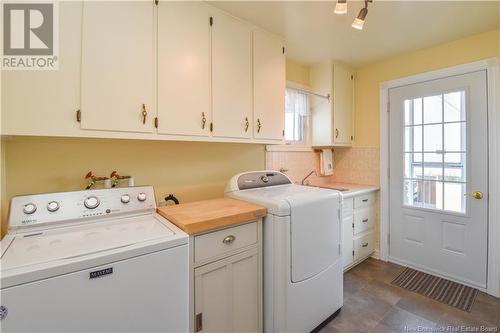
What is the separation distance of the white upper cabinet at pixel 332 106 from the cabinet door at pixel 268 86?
0.90 meters

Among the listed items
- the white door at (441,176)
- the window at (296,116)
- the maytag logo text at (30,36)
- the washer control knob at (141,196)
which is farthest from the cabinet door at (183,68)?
the white door at (441,176)

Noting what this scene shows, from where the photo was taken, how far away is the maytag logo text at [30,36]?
1093 millimetres

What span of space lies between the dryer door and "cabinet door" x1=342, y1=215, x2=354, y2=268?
695 millimetres

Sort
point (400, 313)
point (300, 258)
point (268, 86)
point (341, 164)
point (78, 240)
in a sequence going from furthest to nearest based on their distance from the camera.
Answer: point (341, 164)
point (268, 86)
point (400, 313)
point (300, 258)
point (78, 240)

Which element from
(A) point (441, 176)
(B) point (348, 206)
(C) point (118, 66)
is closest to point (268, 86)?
(C) point (118, 66)

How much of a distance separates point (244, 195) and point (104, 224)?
2.91 ft

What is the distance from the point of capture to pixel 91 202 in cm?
132

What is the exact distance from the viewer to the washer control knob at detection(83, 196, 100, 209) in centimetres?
131

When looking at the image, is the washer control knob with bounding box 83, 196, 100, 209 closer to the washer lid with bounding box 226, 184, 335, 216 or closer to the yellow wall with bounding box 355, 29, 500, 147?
the washer lid with bounding box 226, 184, 335, 216

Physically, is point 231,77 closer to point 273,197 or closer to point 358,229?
point 273,197

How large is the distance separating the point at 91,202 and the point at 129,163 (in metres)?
0.40

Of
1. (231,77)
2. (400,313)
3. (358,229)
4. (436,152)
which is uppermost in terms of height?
(231,77)

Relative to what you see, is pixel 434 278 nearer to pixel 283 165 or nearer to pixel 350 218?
pixel 350 218

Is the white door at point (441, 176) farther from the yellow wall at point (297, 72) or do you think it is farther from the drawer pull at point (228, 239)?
the drawer pull at point (228, 239)
